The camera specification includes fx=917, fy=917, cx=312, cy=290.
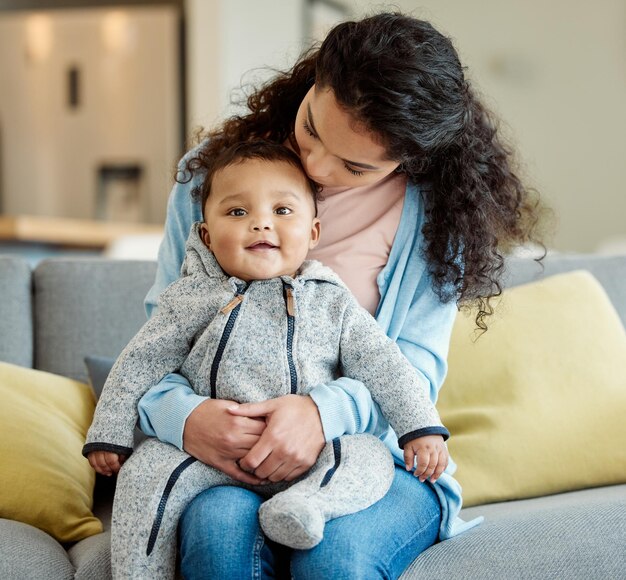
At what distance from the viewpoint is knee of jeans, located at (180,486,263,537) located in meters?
1.26

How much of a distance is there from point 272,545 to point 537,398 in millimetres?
795

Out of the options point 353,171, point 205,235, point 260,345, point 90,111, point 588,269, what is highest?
point 353,171

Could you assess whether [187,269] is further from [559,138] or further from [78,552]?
[559,138]

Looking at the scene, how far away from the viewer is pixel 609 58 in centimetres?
501

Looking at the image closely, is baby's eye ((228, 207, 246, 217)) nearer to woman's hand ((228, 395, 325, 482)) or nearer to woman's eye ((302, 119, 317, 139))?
woman's eye ((302, 119, 317, 139))

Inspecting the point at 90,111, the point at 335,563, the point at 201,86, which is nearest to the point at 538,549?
the point at 335,563

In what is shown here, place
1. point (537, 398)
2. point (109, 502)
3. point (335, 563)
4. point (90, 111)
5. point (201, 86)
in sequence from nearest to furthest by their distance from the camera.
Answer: point (335, 563) < point (109, 502) < point (537, 398) < point (201, 86) < point (90, 111)

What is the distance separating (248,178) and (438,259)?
1.23ft

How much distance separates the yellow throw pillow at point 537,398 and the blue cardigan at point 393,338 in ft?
0.93

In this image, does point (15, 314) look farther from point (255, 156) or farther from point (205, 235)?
point (255, 156)

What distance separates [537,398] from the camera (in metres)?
1.89

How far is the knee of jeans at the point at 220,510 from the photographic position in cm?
126

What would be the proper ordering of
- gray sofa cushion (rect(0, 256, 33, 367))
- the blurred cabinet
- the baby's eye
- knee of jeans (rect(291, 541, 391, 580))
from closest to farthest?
knee of jeans (rect(291, 541, 391, 580))
the baby's eye
gray sofa cushion (rect(0, 256, 33, 367))
the blurred cabinet

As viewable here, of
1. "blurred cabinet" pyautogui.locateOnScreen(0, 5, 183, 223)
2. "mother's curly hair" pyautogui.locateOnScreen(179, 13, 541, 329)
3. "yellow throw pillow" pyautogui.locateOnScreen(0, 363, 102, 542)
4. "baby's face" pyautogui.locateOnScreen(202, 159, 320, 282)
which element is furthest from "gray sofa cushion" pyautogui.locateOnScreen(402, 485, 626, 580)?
"blurred cabinet" pyautogui.locateOnScreen(0, 5, 183, 223)
